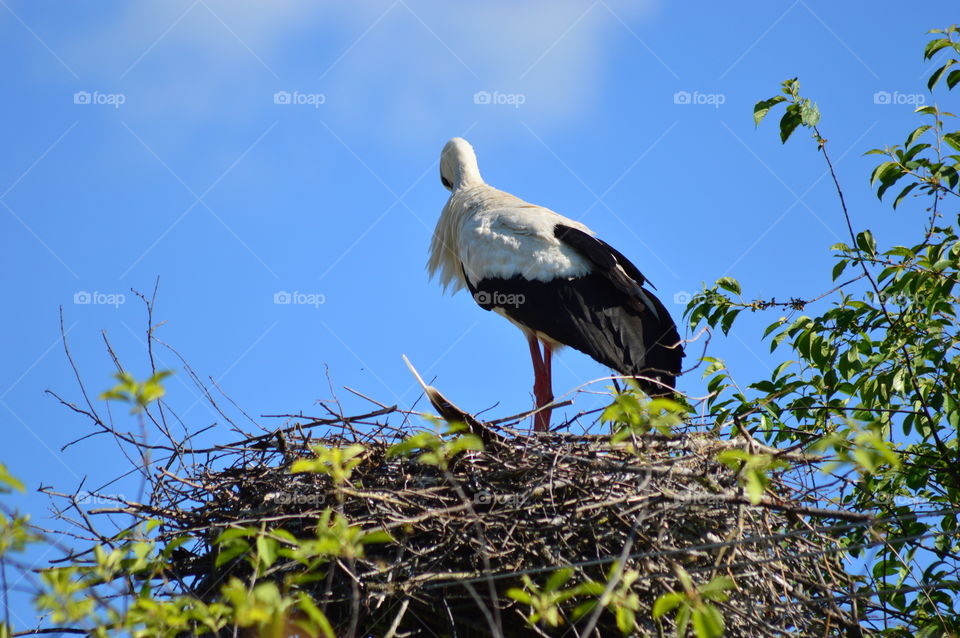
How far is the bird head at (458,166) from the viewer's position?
667 centimetres

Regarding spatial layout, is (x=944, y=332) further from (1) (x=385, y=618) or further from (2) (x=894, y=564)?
(1) (x=385, y=618)

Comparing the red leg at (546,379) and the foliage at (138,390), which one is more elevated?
the red leg at (546,379)

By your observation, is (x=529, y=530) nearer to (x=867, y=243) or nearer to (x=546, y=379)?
(x=867, y=243)

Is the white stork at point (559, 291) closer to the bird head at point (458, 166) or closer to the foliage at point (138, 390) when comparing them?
the bird head at point (458, 166)

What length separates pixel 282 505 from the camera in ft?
10.6

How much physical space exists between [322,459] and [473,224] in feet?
11.4

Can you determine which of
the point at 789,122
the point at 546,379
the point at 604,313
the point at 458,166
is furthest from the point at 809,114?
the point at 458,166

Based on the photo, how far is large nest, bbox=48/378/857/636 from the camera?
9.86 ft

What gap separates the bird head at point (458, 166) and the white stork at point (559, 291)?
0.69 metres

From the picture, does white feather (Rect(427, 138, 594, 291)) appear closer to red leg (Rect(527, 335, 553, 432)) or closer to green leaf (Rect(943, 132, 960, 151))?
red leg (Rect(527, 335, 553, 432))

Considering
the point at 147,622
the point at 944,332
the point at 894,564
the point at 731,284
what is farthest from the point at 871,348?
the point at 147,622

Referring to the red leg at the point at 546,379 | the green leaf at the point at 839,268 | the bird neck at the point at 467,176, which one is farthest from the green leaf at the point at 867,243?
the bird neck at the point at 467,176

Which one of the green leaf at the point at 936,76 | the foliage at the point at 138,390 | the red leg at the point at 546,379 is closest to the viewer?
the foliage at the point at 138,390

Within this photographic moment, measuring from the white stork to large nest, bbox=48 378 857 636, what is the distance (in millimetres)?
1521
